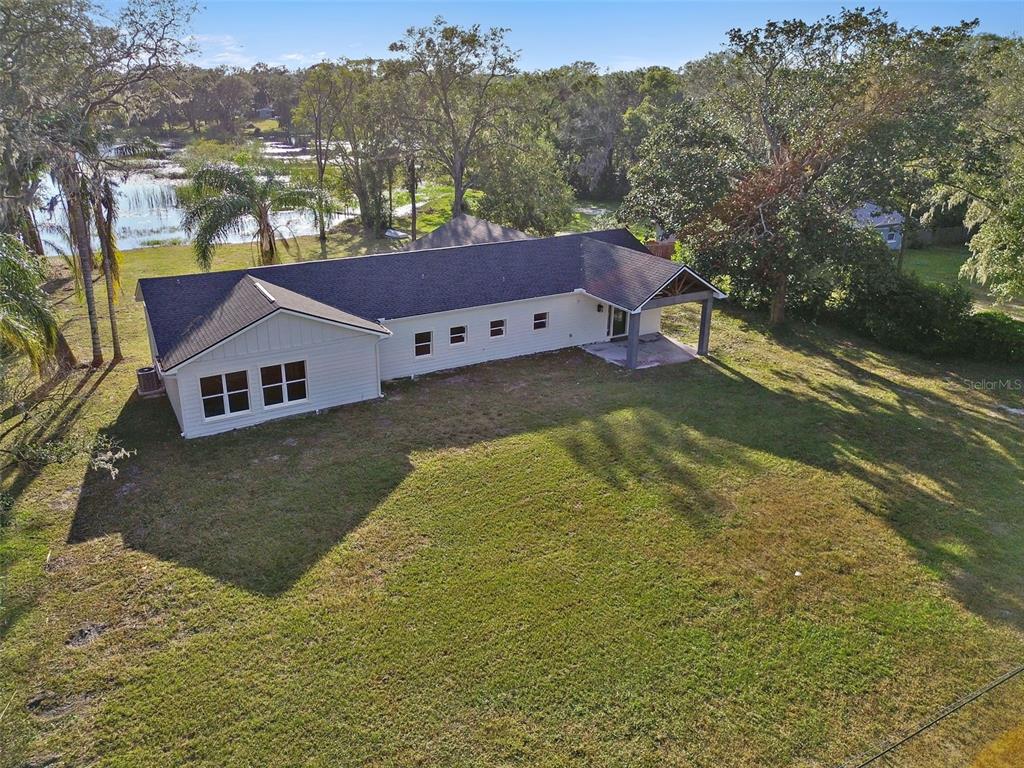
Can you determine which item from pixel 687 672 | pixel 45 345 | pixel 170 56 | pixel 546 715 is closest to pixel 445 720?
pixel 546 715

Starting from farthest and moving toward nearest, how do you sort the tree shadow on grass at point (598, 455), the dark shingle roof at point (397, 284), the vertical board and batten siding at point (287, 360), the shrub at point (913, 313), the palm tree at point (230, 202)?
the shrub at point (913, 313) → the palm tree at point (230, 202) → the dark shingle roof at point (397, 284) → the vertical board and batten siding at point (287, 360) → the tree shadow on grass at point (598, 455)

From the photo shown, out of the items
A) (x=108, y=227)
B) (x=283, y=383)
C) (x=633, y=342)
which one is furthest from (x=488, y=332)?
(x=108, y=227)

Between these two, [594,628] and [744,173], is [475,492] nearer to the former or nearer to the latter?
[594,628]

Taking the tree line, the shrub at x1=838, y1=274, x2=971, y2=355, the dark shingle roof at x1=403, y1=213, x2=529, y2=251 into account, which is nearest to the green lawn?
the tree line

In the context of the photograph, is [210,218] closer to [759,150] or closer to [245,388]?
[245,388]

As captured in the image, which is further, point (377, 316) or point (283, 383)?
point (377, 316)

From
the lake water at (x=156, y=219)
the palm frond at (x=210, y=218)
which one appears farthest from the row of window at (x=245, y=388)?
the lake water at (x=156, y=219)

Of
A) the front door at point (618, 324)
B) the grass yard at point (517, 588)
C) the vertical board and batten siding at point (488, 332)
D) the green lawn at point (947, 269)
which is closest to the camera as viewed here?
the grass yard at point (517, 588)

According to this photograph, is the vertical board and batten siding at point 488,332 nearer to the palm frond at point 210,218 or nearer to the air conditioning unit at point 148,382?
the air conditioning unit at point 148,382
